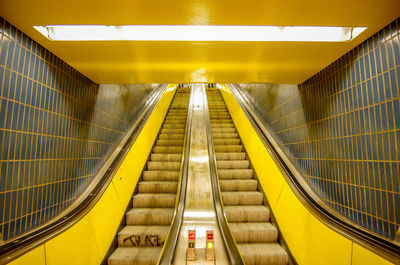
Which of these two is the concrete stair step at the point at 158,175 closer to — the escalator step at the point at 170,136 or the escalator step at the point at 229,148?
the escalator step at the point at 229,148

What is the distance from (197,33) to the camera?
7.38ft

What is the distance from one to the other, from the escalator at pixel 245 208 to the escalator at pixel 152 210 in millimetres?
1046

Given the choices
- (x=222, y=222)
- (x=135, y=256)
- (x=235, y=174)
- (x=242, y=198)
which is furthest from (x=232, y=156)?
(x=135, y=256)

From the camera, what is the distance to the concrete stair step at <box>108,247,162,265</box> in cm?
297

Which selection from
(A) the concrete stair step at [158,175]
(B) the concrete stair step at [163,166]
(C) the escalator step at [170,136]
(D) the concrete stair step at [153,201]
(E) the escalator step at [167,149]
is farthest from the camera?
(C) the escalator step at [170,136]

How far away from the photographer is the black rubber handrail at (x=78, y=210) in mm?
1728

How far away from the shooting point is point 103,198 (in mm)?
3068

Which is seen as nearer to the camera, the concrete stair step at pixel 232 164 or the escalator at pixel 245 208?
the escalator at pixel 245 208

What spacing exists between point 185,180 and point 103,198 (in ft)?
4.86

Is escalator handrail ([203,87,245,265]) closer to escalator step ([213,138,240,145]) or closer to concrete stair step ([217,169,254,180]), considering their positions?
concrete stair step ([217,169,254,180])

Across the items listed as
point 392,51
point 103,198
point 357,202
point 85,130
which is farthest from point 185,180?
point 392,51

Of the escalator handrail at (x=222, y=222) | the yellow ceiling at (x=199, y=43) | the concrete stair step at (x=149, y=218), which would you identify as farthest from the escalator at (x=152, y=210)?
the yellow ceiling at (x=199, y=43)

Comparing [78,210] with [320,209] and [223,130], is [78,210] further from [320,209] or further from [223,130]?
[223,130]

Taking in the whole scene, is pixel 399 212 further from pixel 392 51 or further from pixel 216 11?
pixel 216 11
